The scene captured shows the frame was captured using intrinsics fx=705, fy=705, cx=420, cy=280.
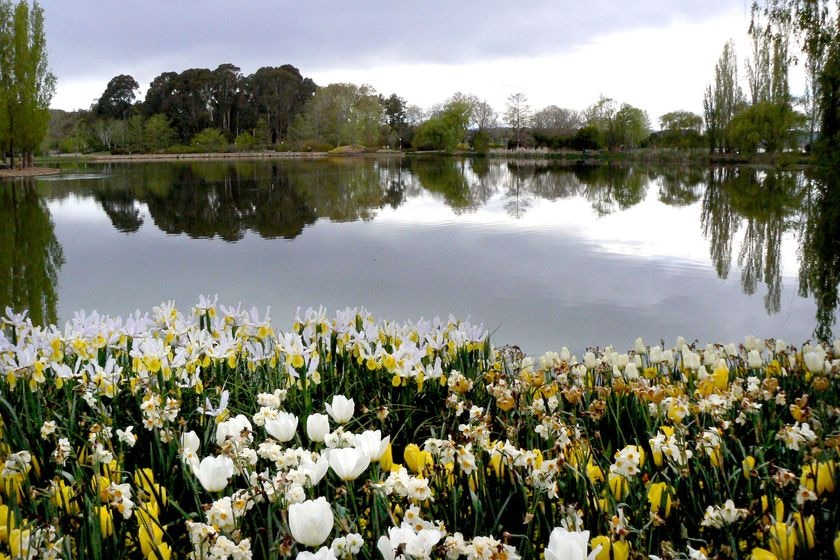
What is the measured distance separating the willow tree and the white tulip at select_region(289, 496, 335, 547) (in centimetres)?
3186

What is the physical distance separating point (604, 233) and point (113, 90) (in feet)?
242

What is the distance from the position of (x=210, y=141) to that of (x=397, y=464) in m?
66.8

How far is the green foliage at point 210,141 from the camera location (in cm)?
6394

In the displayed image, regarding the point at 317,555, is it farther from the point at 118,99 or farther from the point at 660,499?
the point at 118,99

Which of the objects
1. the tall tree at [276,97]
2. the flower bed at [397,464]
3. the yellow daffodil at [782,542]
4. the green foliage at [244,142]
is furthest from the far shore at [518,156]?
the yellow daffodil at [782,542]

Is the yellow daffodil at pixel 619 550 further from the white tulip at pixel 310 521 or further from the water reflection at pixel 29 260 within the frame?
the water reflection at pixel 29 260

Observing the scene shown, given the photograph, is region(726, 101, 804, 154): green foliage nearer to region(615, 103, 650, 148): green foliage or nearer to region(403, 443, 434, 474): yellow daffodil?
region(615, 103, 650, 148): green foliage

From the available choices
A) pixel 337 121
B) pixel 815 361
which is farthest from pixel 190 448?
pixel 337 121

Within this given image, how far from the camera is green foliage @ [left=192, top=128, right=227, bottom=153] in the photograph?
6394 cm

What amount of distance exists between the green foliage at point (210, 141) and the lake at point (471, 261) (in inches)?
1899

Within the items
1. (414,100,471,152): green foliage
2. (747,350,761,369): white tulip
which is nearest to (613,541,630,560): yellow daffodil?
(747,350,761,369): white tulip

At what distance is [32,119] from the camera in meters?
28.7

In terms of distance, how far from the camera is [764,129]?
3088 centimetres

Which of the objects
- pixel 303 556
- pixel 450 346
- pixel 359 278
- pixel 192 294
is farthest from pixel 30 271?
pixel 303 556
